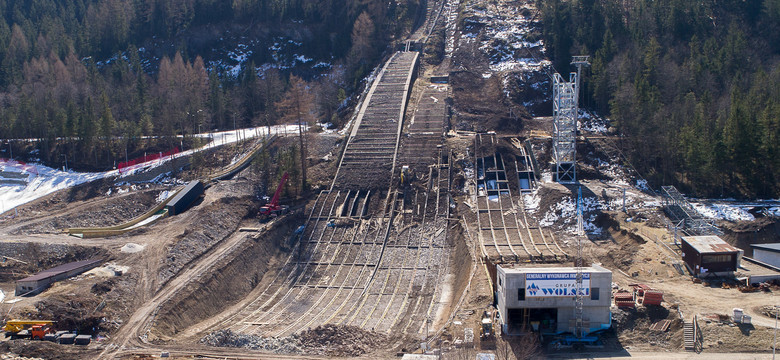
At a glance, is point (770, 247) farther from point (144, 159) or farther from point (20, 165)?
point (20, 165)


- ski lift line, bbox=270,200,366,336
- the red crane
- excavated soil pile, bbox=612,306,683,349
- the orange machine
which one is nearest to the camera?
excavated soil pile, bbox=612,306,683,349

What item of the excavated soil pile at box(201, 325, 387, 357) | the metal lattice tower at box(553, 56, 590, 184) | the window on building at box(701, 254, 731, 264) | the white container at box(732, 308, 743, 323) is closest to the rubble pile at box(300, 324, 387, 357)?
the excavated soil pile at box(201, 325, 387, 357)

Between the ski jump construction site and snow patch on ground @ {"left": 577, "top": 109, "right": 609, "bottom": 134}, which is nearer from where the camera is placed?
the ski jump construction site

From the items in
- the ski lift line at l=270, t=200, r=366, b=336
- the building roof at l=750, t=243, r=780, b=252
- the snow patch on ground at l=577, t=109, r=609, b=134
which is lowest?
the ski lift line at l=270, t=200, r=366, b=336

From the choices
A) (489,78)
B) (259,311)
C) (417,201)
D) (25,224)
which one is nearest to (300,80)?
(489,78)

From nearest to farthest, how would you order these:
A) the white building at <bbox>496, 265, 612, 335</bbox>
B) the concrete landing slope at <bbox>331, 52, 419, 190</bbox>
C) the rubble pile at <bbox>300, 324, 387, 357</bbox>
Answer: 1. the white building at <bbox>496, 265, 612, 335</bbox>
2. the rubble pile at <bbox>300, 324, 387, 357</bbox>
3. the concrete landing slope at <bbox>331, 52, 419, 190</bbox>

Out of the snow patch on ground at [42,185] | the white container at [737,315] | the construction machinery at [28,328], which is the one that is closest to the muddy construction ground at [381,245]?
the white container at [737,315]

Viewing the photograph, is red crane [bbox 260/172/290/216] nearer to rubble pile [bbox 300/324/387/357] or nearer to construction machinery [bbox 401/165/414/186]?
construction machinery [bbox 401/165/414/186]
